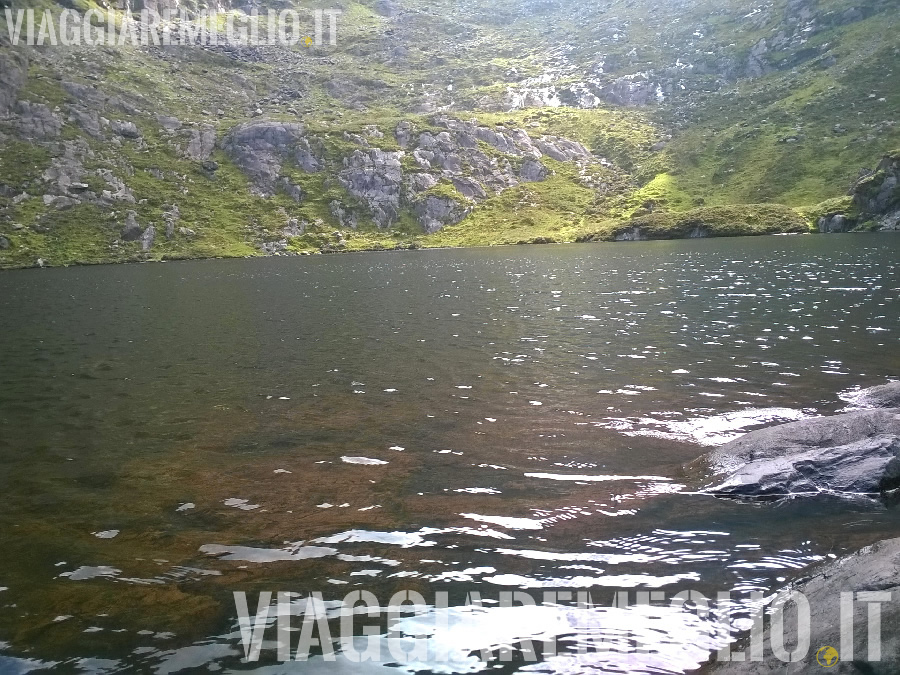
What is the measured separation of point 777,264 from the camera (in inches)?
2990

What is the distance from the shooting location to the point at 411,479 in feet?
52.8

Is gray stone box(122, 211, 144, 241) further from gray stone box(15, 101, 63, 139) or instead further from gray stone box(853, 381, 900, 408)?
gray stone box(853, 381, 900, 408)

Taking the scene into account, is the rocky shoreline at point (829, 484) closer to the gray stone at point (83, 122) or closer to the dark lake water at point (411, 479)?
the dark lake water at point (411, 479)

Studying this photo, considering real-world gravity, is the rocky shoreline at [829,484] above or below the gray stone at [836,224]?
below

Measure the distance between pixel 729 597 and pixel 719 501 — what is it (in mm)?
4109

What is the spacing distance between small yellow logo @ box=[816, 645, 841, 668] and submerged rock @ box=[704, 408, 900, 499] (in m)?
6.98

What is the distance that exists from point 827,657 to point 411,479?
10.6m

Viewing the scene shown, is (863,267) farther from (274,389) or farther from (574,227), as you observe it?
(574,227)

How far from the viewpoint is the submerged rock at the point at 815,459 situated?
1391cm

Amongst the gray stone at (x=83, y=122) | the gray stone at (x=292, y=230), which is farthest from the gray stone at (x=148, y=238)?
the gray stone at (x=83, y=122)

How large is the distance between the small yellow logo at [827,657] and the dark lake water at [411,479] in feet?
5.79

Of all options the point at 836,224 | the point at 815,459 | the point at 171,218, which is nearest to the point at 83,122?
the point at 171,218

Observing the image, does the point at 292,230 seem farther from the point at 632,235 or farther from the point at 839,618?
the point at 839,618

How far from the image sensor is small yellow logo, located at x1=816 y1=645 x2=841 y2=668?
719cm
